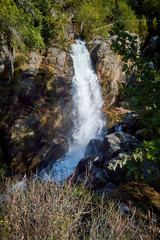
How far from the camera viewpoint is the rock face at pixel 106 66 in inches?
465

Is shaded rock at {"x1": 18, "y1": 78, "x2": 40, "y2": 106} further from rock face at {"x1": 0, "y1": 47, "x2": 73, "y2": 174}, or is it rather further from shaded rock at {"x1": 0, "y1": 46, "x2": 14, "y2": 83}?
shaded rock at {"x1": 0, "y1": 46, "x2": 14, "y2": 83}

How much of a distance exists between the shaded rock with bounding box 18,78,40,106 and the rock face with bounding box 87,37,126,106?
7137mm

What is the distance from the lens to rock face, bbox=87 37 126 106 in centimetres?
1180

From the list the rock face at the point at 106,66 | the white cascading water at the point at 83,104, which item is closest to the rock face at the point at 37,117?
the white cascading water at the point at 83,104

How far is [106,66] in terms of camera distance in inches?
470

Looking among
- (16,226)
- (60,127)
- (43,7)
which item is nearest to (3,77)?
(60,127)

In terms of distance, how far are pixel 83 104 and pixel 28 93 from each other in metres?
4.76

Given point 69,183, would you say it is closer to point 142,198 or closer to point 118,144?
point 142,198

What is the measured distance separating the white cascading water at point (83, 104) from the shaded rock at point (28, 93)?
3.21m

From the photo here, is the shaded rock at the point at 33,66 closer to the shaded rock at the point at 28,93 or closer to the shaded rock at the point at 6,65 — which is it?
the shaded rock at the point at 28,93

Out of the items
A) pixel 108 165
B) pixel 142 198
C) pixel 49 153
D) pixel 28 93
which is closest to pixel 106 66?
pixel 28 93

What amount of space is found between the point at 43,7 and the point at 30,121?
10331mm

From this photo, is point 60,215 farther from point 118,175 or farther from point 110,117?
point 110,117

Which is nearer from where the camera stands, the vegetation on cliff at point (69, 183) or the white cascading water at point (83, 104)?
the vegetation on cliff at point (69, 183)
